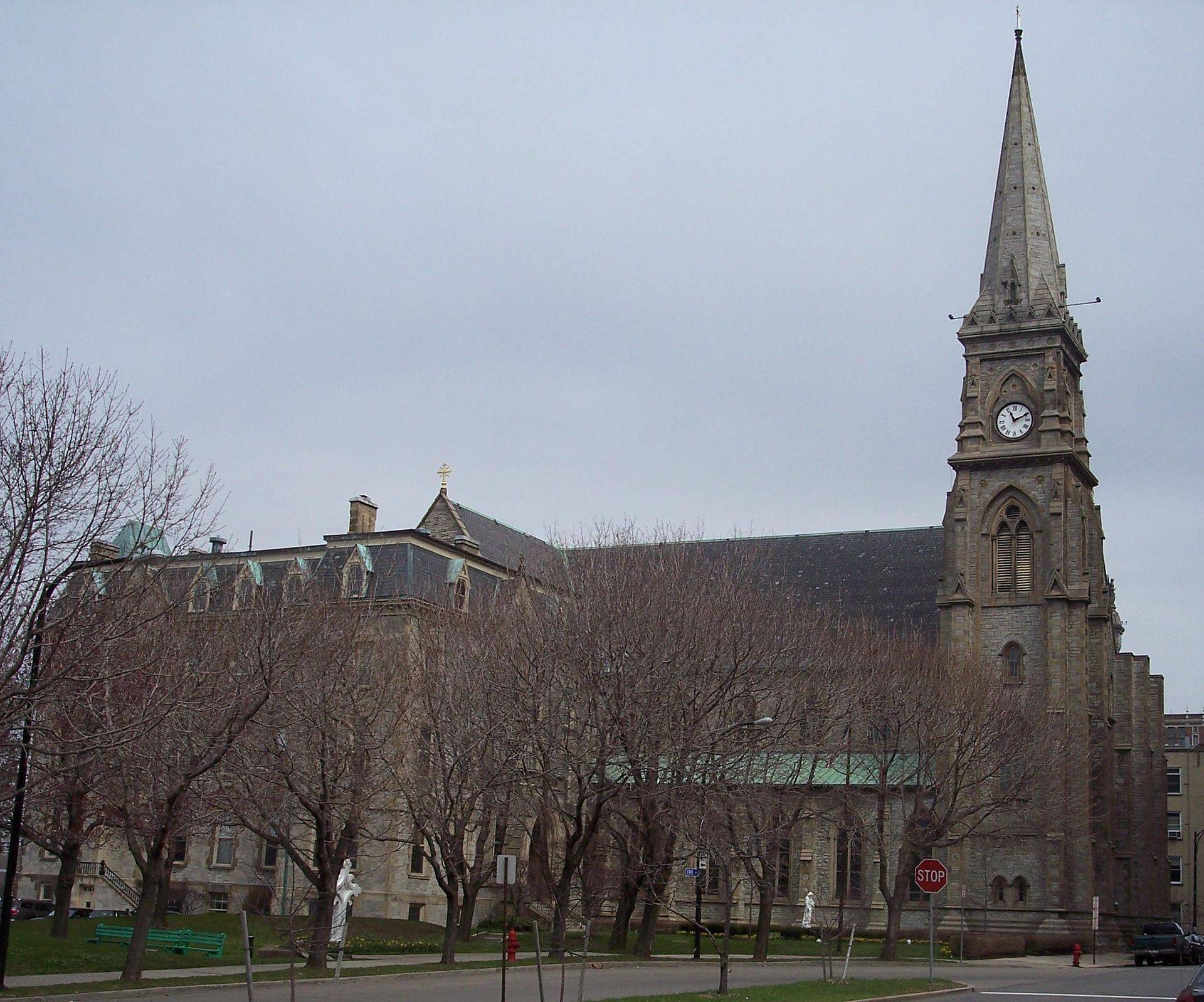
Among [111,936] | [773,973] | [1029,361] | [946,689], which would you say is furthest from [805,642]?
[1029,361]

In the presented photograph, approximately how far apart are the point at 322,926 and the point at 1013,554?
44139mm

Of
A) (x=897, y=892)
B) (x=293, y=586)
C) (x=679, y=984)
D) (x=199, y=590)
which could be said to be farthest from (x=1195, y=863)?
(x=199, y=590)

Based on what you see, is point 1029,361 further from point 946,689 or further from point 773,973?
point 773,973

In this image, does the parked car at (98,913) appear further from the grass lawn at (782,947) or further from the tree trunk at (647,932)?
the tree trunk at (647,932)

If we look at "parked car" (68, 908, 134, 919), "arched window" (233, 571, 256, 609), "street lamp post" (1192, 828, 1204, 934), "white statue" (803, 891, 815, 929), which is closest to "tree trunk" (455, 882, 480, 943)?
"arched window" (233, 571, 256, 609)

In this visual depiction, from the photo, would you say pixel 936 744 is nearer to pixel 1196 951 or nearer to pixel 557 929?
pixel 1196 951

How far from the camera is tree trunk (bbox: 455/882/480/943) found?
131 ft

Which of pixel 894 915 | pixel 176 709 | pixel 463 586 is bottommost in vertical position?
pixel 894 915

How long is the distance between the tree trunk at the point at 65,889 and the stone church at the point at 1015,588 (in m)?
18.2

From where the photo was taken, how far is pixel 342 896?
1423 inches

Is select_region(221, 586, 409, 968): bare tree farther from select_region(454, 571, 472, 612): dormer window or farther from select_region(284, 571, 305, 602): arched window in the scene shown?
select_region(454, 571, 472, 612): dormer window

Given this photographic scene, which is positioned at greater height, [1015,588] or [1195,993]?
[1015,588]

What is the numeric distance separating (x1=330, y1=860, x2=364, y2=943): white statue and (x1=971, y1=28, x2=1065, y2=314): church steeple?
47218 mm

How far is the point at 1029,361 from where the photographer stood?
231 ft
